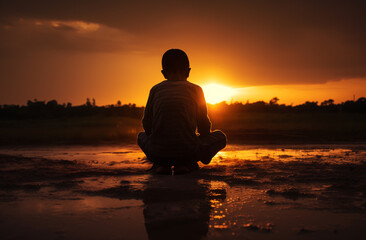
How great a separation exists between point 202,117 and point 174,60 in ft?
2.99

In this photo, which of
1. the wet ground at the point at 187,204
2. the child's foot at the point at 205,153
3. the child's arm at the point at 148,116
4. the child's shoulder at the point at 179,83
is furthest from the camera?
the child's arm at the point at 148,116

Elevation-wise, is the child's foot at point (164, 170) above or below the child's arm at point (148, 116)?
below

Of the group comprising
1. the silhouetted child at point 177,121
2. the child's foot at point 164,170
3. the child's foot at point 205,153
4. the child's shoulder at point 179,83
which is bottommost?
the child's foot at point 164,170

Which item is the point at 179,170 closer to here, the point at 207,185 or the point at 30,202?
the point at 207,185

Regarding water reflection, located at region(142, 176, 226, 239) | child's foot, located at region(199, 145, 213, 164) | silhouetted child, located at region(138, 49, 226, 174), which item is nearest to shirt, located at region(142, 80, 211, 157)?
silhouetted child, located at region(138, 49, 226, 174)

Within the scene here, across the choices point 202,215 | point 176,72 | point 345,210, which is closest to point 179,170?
point 176,72

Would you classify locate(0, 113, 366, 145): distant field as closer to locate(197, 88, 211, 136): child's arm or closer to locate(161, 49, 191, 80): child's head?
locate(197, 88, 211, 136): child's arm

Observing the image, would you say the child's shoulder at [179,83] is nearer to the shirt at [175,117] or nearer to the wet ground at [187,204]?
the shirt at [175,117]

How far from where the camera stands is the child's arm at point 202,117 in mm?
4832

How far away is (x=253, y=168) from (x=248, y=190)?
6.05 ft

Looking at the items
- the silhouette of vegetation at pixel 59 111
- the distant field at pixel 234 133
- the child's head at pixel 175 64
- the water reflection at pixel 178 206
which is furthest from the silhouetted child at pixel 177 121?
the silhouette of vegetation at pixel 59 111

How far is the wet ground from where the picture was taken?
2615 mm

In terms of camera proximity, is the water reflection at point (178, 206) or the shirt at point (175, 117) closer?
the water reflection at point (178, 206)

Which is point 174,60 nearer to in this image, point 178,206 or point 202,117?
point 202,117
